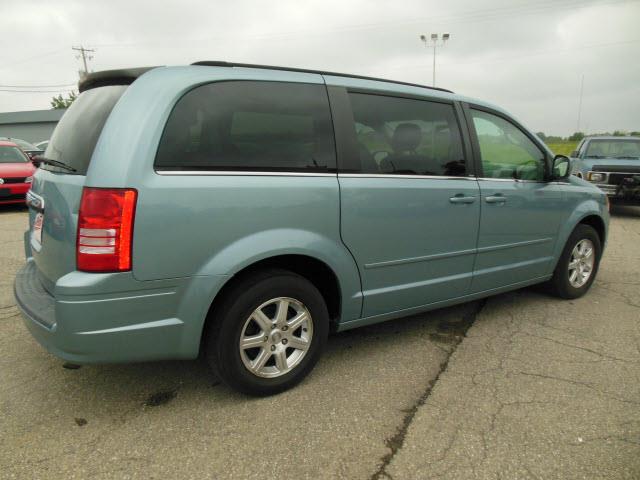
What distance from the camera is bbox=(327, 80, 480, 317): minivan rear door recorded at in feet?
9.09

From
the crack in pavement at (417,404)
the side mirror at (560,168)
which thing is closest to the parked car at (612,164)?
the side mirror at (560,168)

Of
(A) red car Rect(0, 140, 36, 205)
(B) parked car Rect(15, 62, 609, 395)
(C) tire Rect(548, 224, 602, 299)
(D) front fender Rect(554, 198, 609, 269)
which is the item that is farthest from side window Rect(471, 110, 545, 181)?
(A) red car Rect(0, 140, 36, 205)

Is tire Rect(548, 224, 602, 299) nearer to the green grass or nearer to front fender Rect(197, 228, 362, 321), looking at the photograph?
front fender Rect(197, 228, 362, 321)

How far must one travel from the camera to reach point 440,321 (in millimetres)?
3811

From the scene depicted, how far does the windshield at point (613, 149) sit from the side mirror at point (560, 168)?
323 inches

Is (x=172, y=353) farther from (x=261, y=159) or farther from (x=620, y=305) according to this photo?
(x=620, y=305)

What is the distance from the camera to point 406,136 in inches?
121

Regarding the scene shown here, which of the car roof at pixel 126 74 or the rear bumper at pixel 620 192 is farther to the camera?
the rear bumper at pixel 620 192

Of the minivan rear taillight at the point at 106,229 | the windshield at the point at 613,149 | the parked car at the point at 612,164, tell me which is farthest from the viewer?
the windshield at the point at 613,149

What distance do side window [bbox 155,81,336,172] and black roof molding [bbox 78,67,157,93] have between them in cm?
35

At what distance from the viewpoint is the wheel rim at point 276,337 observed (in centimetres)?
252

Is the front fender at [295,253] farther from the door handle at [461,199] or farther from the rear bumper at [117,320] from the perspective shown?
the door handle at [461,199]

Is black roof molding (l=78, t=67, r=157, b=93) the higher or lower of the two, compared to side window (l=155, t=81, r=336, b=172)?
higher

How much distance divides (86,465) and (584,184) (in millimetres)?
4371
